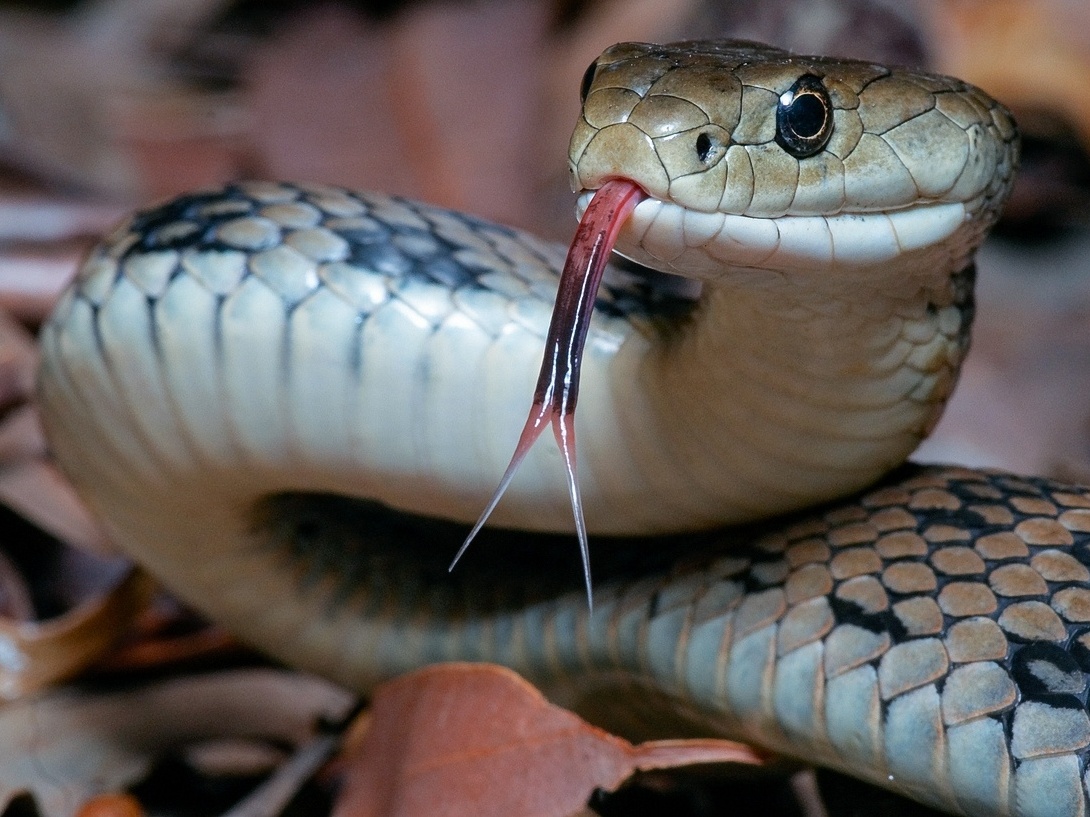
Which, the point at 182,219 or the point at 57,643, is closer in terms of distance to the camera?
the point at 182,219

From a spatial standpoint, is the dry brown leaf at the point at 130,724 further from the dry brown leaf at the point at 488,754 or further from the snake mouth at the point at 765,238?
the snake mouth at the point at 765,238

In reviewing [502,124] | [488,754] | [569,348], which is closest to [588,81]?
[569,348]

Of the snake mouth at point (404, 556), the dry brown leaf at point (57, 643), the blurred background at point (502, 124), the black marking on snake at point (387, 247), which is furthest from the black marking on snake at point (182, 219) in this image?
the blurred background at point (502, 124)

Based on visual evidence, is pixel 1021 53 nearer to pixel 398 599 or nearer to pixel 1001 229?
pixel 1001 229

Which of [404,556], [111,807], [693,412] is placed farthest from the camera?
[404,556]

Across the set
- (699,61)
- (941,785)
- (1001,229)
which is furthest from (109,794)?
(1001,229)

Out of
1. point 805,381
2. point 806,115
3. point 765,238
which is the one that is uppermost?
point 806,115

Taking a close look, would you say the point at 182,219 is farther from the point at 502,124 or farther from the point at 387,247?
the point at 502,124

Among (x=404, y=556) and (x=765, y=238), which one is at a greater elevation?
(x=765, y=238)

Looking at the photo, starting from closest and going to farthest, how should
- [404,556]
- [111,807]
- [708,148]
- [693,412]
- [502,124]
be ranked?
1. [708,148]
2. [693,412]
3. [111,807]
4. [404,556]
5. [502,124]
